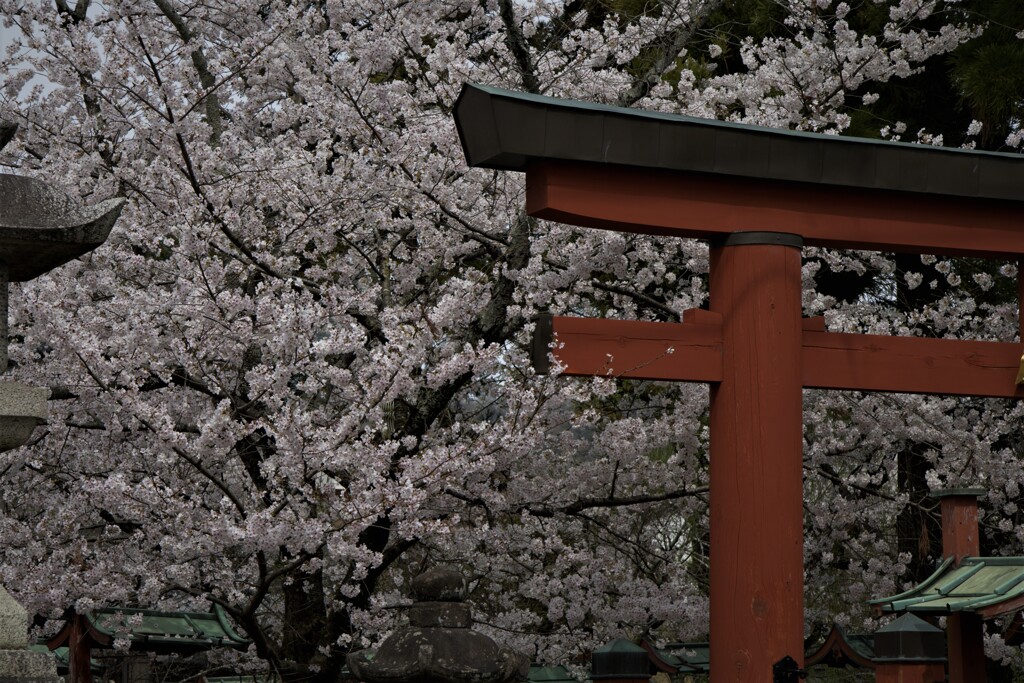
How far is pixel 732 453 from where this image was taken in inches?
197

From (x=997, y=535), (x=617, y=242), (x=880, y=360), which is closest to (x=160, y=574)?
(x=617, y=242)

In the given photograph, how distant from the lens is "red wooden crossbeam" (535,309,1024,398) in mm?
4914

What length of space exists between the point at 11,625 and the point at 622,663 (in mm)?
2866

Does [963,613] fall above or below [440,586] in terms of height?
above

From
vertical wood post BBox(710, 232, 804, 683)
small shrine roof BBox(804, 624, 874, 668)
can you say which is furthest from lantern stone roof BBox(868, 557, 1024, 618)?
small shrine roof BBox(804, 624, 874, 668)

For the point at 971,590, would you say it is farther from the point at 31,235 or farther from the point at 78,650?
the point at 78,650

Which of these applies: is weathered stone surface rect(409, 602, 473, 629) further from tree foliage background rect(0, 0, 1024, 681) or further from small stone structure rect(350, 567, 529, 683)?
tree foliage background rect(0, 0, 1024, 681)

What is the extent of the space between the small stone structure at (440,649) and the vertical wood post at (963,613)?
2.67 metres

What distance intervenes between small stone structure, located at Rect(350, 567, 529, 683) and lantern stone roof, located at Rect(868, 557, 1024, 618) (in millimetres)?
2444

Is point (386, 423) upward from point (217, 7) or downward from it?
downward

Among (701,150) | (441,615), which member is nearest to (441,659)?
(441,615)

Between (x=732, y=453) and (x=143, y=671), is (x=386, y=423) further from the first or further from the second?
(x=143, y=671)

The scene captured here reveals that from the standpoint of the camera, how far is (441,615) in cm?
483

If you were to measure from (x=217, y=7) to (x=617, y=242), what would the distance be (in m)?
4.89
